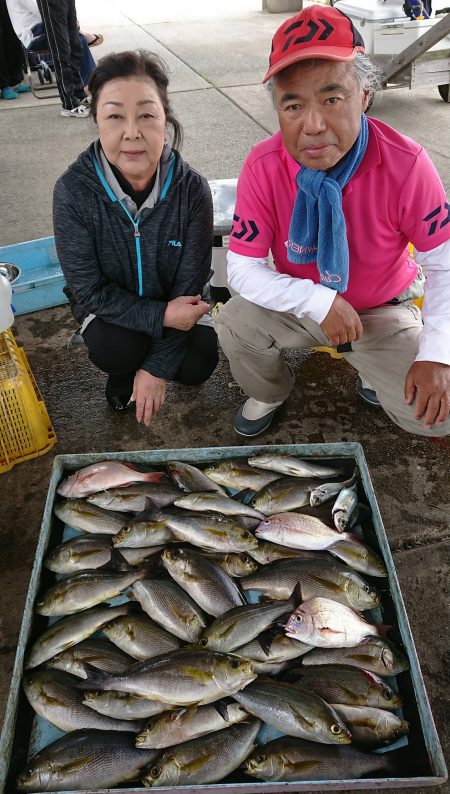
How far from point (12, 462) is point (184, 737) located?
1285mm

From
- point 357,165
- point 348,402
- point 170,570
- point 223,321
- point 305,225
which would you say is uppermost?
point 357,165

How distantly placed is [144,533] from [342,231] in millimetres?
1067

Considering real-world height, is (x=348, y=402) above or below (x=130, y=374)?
below

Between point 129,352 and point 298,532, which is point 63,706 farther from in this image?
point 129,352

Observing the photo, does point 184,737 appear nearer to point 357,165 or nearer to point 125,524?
point 125,524

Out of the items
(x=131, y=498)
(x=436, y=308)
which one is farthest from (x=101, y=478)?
(x=436, y=308)

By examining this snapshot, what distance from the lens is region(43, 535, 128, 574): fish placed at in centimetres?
180

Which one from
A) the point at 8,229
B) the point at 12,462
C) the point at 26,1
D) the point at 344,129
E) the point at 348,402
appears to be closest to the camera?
the point at 344,129

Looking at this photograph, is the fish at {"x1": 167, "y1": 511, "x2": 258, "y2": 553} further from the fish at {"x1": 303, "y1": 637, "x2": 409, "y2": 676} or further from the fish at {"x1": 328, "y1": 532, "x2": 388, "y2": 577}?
the fish at {"x1": 303, "y1": 637, "x2": 409, "y2": 676}

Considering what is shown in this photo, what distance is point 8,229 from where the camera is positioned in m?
3.96

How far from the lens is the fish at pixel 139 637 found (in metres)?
1.60

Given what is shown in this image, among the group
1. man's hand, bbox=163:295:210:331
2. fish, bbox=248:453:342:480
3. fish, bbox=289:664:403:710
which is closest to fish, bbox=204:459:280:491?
fish, bbox=248:453:342:480

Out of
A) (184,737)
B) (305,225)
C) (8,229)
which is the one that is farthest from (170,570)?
(8,229)

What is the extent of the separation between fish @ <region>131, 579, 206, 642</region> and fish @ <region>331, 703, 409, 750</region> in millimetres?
414
